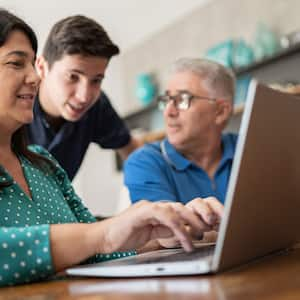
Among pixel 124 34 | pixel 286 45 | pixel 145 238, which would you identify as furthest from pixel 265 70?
pixel 145 238

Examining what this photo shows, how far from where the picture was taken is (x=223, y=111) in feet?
6.88

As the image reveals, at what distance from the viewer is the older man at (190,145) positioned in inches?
70.1

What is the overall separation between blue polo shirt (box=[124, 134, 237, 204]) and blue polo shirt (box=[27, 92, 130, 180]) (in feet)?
1.00

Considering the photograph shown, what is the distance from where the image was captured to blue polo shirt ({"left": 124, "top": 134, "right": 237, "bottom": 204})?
1.74 meters

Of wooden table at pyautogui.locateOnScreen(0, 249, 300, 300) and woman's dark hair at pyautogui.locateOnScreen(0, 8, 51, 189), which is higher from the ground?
woman's dark hair at pyautogui.locateOnScreen(0, 8, 51, 189)

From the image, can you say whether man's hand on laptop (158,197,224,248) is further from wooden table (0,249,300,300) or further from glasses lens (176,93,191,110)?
glasses lens (176,93,191,110)

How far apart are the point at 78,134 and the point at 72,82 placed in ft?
1.07

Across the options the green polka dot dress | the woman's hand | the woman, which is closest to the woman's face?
the woman

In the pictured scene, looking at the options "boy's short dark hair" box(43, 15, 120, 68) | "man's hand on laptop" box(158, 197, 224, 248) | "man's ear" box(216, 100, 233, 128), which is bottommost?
"man's ear" box(216, 100, 233, 128)

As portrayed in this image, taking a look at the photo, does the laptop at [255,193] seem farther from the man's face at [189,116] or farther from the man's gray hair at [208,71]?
the man's gray hair at [208,71]

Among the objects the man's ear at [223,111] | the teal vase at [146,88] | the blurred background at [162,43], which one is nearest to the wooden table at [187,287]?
the man's ear at [223,111]

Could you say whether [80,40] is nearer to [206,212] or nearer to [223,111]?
[223,111]

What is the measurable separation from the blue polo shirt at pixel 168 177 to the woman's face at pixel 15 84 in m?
0.66

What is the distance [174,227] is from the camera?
762 mm
